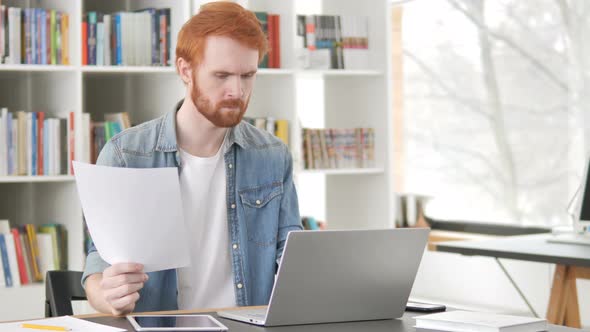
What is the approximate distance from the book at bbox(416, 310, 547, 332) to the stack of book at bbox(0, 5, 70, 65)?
94.9 inches

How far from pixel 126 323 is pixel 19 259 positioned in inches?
81.2

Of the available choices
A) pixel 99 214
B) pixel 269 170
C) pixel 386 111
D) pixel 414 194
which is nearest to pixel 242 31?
pixel 269 170

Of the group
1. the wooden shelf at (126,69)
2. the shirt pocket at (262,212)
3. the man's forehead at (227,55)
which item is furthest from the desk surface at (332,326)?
the wooden shelf at (126,69)

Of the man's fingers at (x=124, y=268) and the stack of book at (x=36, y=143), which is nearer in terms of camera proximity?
the man's fingers at (x=124, y=268)

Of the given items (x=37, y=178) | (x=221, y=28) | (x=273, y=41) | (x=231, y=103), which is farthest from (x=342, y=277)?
(x=273, y=41)

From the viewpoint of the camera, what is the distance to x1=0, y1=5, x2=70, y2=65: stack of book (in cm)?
365

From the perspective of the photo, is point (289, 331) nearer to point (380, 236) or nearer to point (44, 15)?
point (380, 236)

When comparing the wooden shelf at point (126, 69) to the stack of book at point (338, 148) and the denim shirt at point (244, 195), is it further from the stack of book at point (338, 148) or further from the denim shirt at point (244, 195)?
the denim shirt at point (244, 195)

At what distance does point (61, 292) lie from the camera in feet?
7.96

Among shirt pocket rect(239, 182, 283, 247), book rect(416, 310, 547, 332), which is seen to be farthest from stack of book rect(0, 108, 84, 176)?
book rect(416, 310, 547, 332)

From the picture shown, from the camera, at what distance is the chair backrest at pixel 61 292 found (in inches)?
93.7

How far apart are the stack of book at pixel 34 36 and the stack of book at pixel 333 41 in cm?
107

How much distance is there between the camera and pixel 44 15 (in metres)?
3.71

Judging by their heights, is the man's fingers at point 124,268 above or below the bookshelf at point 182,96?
below
